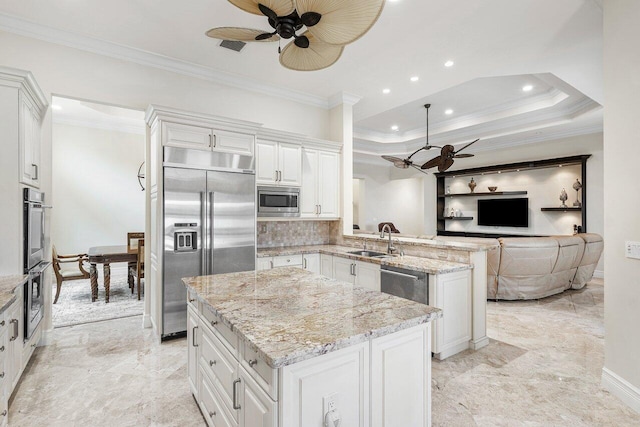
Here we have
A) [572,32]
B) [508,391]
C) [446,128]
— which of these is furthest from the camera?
[446,128]

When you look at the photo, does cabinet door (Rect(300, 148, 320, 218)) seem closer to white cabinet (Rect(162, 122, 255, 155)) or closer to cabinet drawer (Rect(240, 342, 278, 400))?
white cabinet (Rect(162, 122, 255, 155))

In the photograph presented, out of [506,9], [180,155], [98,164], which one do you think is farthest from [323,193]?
[98,164]

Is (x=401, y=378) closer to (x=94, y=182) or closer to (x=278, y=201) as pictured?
(x=278, y=201)

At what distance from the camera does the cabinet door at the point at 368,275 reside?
3381mm

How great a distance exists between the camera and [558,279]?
4.91m

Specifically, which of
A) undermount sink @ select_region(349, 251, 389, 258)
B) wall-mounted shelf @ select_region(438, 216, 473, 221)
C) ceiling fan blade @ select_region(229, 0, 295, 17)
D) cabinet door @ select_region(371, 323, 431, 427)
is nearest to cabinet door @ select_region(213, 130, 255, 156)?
undermount sink @ select_region(349, 251, 389, 258)

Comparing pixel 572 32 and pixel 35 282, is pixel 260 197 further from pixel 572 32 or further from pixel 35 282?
pixel 572 32

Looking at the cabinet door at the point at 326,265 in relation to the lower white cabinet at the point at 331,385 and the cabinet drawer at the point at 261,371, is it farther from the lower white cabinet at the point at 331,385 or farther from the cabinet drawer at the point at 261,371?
the cabinet drawer at the point at 261,371

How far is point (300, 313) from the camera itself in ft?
4.83

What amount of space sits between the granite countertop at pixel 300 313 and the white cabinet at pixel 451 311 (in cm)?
122

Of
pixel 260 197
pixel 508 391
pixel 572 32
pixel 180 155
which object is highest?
pixel 572 32

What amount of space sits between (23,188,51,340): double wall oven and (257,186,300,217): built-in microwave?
214cm

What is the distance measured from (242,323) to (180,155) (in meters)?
2.53

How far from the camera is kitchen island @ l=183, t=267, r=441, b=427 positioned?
1.12 m
